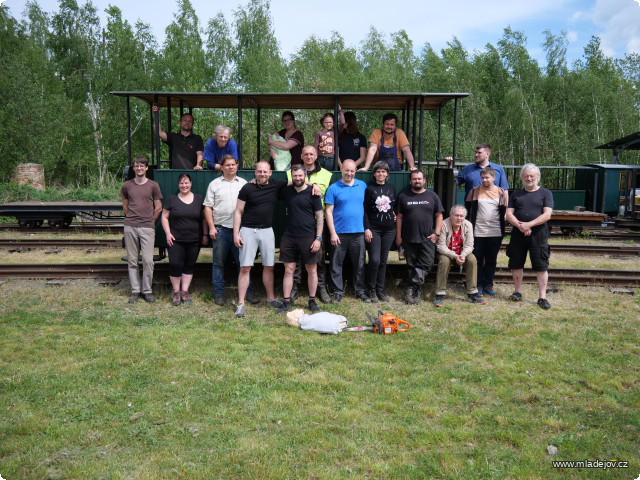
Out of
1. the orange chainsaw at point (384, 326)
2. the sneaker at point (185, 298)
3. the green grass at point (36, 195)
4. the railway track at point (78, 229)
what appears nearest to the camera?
the orange chainsaw at point (384, 326)

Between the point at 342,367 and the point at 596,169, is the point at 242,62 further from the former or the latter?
the point at 342,367

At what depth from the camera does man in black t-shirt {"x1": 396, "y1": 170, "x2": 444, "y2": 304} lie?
7488 mm

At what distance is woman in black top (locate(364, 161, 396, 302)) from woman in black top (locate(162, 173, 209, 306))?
2409 millimetres

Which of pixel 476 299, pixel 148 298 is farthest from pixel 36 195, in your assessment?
pixel 476 299

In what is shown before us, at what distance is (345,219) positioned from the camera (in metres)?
7.28

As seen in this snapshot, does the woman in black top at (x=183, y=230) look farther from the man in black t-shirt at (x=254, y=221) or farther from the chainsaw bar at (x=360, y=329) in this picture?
the chainsaw bar at (x=360, y=329)

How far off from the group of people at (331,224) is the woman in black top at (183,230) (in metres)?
0.01

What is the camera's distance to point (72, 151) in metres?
30.9

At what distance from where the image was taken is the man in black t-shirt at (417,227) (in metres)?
7.49

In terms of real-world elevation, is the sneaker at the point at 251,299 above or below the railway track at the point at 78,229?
below

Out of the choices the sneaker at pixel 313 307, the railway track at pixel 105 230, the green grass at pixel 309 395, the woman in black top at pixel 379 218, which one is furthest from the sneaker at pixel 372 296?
the railway track at pixel 105 230

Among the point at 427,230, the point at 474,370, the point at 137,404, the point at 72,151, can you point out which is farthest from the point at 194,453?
the point at 72,151

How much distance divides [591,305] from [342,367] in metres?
4.47

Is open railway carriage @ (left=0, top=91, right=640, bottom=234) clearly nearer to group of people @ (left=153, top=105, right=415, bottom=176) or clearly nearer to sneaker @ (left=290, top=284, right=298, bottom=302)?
group of people @ (left=153, top=105, right=415, bottom=176)
